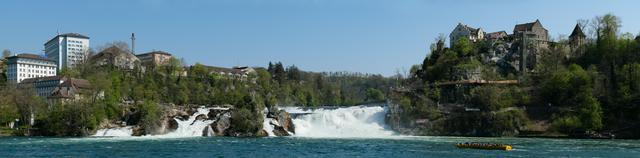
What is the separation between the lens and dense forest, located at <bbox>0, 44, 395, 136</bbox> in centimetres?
8188

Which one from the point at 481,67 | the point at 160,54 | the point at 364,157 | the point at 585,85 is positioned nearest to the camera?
the point at 364,157

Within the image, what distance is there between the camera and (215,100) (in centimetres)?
10831

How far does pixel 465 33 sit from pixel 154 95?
49.7 metres

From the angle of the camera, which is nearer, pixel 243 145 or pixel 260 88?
pixel 243 145

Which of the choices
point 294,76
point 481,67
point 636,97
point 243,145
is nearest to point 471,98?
point 481,67

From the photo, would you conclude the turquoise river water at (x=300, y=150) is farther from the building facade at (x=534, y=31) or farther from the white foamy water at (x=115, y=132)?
the building facade at (x=534, y=31)

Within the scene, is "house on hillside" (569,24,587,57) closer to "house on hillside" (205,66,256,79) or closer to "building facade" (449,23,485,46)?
"building facade" (449,23,485,46)

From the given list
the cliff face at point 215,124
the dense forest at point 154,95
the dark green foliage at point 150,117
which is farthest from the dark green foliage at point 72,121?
the dark green foliage at point 150,117

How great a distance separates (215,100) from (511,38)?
149ft

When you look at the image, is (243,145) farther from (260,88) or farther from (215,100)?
(260,88)

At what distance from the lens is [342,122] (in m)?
88.2

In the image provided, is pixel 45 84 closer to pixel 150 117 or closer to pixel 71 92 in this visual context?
pixel 71 92

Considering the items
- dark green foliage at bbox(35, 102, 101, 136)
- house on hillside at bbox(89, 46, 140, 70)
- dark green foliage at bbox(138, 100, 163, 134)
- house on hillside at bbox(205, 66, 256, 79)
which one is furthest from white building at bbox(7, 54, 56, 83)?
dark green foliage at bbox(138, 100, 163, 134)

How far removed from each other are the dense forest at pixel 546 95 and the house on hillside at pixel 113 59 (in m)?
51.2
